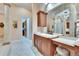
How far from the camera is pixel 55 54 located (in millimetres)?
2186

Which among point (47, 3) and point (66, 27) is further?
point (47, 3)

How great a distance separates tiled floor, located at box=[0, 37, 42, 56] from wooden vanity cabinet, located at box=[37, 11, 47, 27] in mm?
412

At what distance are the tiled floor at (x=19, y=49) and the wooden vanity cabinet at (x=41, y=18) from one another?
412mm

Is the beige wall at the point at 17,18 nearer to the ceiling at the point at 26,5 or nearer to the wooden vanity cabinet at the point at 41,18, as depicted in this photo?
the ceiling at the point at 26,5

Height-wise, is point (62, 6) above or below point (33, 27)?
above

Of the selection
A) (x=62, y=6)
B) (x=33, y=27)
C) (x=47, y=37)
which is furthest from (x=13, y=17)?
(x=62, y=6)

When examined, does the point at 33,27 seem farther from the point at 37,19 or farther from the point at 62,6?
the point at 62,6

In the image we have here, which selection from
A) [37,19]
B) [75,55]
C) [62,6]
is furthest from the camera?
[37,19]

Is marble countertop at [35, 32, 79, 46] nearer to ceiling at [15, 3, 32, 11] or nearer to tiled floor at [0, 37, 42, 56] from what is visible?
tiled floor at [0, 37, 42, 56]

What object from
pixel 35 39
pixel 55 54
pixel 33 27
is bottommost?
pixel 55 54

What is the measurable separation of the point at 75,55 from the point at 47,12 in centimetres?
87

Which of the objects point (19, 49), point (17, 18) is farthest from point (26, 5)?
point (19, 49)

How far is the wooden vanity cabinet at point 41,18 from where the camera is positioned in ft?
7.53

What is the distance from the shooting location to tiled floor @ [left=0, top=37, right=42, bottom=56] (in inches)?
90.5
